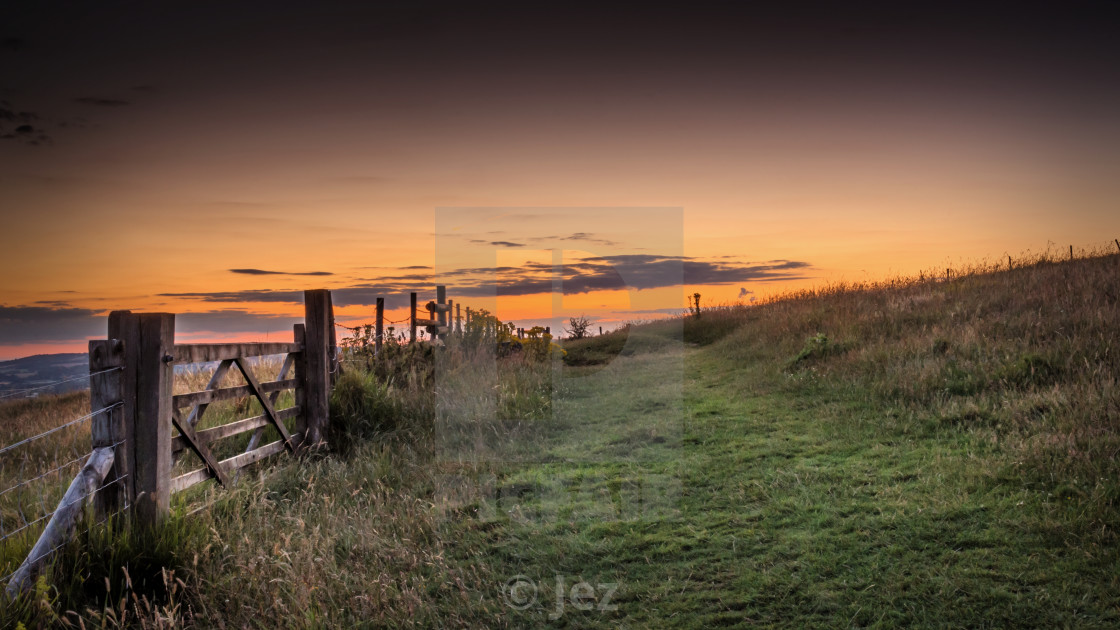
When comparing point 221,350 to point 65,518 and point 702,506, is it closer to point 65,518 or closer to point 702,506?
point 65,518

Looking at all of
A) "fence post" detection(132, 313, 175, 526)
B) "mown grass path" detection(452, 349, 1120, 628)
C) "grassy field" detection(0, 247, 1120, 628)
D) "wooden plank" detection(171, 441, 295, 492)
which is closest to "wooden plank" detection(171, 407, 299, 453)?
"wooden plank" detection(171, 441, 295, 492)

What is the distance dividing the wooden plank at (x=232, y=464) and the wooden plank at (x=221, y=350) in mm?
1134

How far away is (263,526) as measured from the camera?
5.86 m

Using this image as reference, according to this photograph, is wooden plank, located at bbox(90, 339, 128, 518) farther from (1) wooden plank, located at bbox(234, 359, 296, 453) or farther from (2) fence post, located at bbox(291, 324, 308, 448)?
(2) fence post, located at bbox(291, 324, 308, 448)

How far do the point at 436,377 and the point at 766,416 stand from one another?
5.71 m

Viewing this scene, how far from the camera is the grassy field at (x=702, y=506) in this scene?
445 centimetres

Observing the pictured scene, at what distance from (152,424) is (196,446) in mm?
966

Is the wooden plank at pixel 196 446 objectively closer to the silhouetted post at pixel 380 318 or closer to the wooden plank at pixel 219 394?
the wooden plank at pixel 219 394

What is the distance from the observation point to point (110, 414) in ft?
17.7

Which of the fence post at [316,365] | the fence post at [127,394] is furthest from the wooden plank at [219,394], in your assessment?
the fence post at [127,394]

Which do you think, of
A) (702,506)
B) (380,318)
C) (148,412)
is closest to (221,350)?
(148,412)

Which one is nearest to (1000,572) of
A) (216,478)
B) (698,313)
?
(216,478)

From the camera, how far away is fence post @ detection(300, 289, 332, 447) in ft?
29.7

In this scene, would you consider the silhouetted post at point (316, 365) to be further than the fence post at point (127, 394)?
Yes
